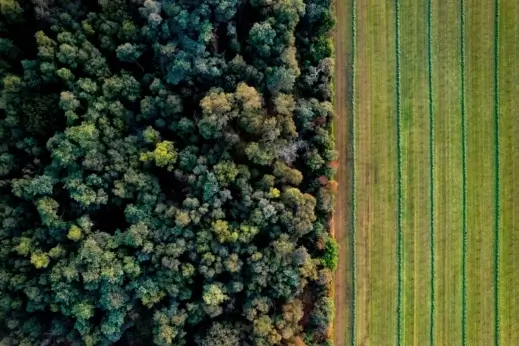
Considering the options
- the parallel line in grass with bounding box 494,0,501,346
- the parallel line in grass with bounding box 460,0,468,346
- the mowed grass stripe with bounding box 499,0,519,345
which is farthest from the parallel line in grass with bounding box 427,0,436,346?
the mowed grass stripe with bounding box 499,0,519,345

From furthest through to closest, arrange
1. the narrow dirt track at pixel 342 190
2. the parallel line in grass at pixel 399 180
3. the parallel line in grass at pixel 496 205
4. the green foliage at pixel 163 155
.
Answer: the parallel line in grass at pixel 496 205
the parallel line in grass at pixel 399 180
the narrow dirt track at pixel 342 190
the green foliage at pixel 163 155

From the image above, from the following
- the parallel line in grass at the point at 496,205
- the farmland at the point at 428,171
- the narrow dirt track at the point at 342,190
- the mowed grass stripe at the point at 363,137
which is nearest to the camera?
the narrow dirt track at the point at 342,190

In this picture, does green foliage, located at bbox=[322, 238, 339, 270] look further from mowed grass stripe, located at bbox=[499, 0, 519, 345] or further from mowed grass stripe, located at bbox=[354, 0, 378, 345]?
mowed grass stripe, located at bbox=[499, 0, 519, 345]

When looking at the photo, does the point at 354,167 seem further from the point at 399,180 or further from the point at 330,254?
the point at 330,254

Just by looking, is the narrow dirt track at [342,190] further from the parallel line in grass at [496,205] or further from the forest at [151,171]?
the parallel line in grass at [496,205]

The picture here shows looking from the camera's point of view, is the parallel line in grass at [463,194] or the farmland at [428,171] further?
the parallel line in grass at [463,194]

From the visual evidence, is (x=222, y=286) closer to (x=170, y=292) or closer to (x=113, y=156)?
(x=170, y=292)

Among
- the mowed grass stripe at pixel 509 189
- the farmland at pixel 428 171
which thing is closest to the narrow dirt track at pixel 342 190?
the farmland at pixel 428 171

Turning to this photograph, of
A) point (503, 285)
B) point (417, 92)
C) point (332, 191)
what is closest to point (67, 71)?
point (332, 191)
